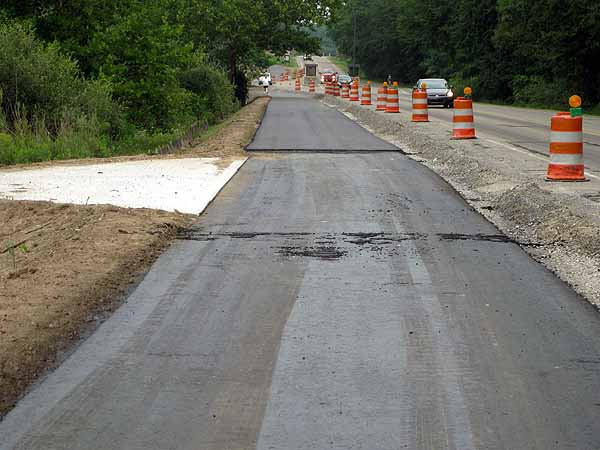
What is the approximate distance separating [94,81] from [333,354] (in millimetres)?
20394

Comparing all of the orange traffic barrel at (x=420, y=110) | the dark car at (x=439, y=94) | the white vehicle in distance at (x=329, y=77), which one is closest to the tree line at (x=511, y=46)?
the dark car at (x=439, y=94)

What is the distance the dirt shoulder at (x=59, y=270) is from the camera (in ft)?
19.8

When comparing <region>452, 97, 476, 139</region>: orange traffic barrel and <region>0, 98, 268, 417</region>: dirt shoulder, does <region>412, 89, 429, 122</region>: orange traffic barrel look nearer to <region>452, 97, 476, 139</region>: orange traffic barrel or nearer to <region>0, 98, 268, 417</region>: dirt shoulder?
<region>452, 97, 476, 139</region>: orange traffic barrel

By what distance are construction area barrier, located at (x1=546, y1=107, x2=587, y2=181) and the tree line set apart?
1211 inches

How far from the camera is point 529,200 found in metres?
11.9

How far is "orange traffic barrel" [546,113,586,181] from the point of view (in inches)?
554

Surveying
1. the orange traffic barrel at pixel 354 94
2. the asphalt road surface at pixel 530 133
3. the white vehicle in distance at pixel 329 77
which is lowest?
the white vehicle in distance at pixel 329 77

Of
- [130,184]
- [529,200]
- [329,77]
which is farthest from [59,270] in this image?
[329,77]

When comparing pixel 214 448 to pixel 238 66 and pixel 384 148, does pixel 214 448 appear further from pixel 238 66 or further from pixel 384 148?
pixel 238 66

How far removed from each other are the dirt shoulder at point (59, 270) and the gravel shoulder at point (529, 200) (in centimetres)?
377

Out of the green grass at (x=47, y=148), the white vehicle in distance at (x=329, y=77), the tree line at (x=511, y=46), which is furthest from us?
the white vehicle in distance at (x=329, y=77)

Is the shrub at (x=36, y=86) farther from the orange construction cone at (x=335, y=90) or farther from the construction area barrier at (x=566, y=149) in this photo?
the orange construction cone at (x=335, y=90)

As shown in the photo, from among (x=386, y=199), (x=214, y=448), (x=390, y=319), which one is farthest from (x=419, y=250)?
(x=214, y=448)

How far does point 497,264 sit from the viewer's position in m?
8.62
